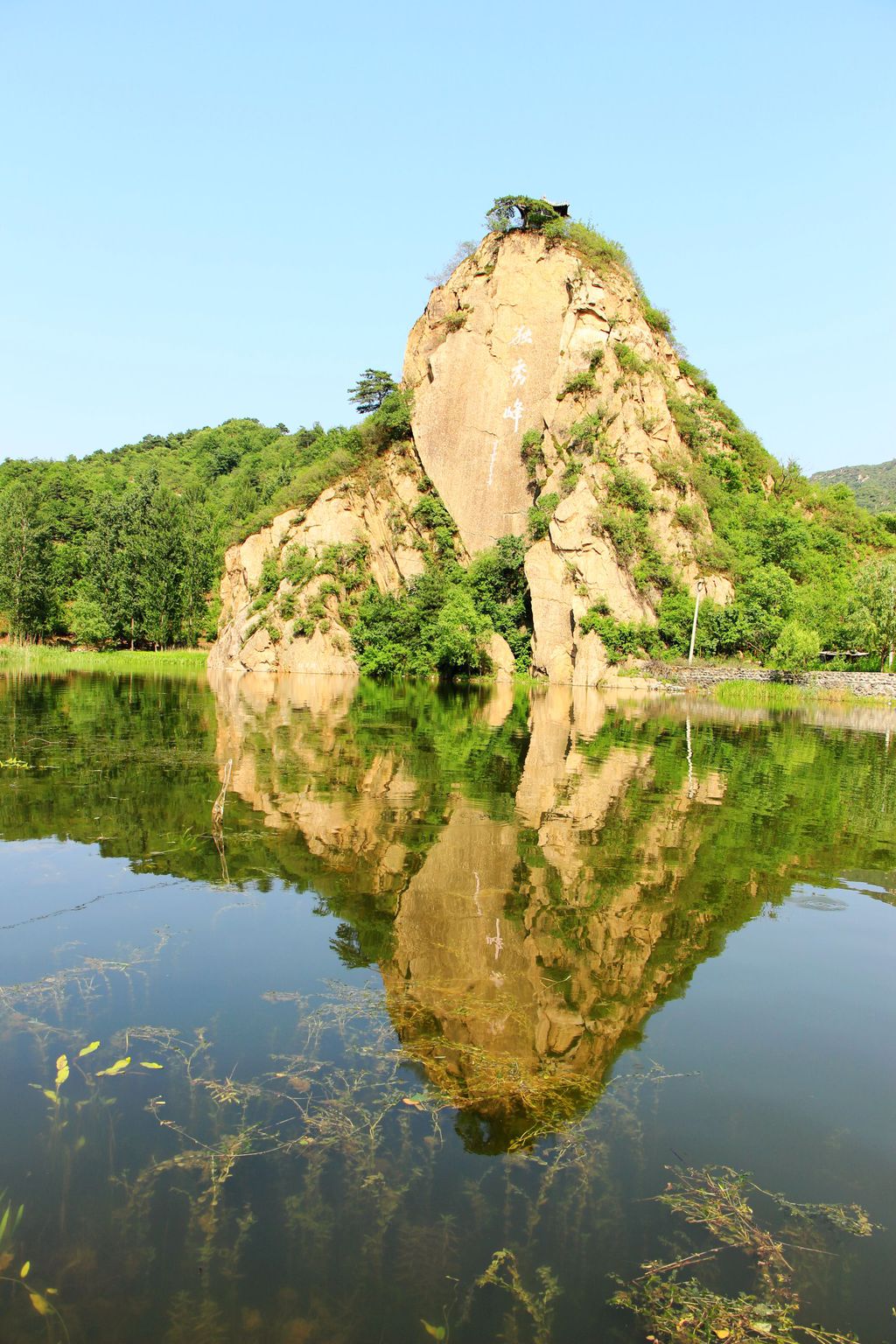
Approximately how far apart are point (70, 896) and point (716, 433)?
57.2m

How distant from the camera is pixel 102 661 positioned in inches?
2255

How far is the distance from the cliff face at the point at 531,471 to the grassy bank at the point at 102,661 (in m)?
3.41

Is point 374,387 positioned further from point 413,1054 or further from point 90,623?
point 413,1054

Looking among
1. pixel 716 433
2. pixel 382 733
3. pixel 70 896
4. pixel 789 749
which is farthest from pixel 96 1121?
pixel 716 433

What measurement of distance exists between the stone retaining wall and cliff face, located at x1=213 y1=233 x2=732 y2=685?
160 inches

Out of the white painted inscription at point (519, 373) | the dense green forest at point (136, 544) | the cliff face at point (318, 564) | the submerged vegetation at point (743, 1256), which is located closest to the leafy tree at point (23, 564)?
the dense green forest at point (136, 544)

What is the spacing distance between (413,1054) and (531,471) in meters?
52.7

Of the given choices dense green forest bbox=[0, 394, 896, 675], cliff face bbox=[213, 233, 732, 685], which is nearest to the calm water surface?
cliff face bbox=[213, 233, 732, 685]

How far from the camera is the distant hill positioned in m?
98.4

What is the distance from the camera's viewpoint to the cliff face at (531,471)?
4959cm

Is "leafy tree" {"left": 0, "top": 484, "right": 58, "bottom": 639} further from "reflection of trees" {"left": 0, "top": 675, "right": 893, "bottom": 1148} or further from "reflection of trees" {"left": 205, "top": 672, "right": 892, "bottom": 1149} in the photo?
"reflection of trees" {"left": 205, "top": 672, "right": 892, "bottom": 1149}

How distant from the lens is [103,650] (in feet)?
216

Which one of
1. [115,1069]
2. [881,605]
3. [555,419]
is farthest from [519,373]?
[115,1069]

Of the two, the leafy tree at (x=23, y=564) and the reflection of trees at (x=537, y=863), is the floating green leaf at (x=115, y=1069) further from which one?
the leafy tree at (x=23, y=564)
